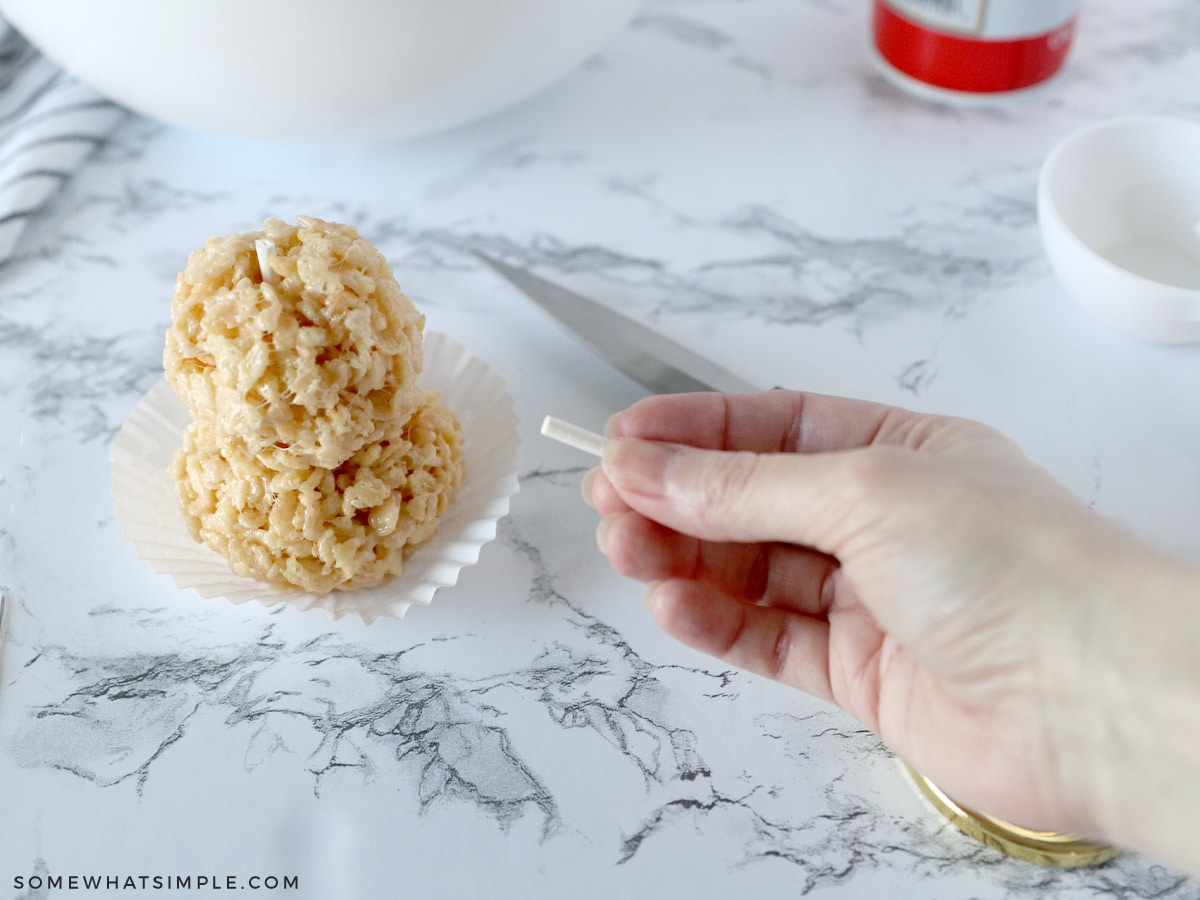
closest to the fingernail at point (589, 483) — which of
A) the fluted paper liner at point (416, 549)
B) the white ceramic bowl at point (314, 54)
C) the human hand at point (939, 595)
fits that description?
the human hand at point (939, 595)

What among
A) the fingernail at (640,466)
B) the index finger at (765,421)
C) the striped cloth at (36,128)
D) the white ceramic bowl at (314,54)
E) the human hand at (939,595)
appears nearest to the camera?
the human hand at (939,595)

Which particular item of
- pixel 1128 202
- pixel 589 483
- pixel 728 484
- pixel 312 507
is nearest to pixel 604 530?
pixel 589 483

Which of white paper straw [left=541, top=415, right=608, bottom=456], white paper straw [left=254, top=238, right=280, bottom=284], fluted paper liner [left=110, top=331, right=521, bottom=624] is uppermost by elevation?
white paper straw [left=254, top=238, right=280, bottom=284]

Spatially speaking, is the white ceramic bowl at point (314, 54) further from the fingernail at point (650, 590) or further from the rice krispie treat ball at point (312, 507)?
the fingernail at point (650, 590)

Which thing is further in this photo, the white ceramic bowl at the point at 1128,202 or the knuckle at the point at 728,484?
the white ceramic bowl at the point at 1128,202

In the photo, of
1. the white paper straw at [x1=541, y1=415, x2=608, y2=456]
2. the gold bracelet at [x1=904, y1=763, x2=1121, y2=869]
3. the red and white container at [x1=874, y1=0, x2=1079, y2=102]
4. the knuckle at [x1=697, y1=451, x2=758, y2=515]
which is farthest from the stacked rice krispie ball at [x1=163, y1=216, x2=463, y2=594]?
the red and white container at [x1=874, y1=0, x2=1079, y2=102]

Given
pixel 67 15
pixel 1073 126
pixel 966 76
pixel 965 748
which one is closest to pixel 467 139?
pixel 67 15

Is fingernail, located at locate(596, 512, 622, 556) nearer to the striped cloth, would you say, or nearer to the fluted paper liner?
the fluted paper liner
